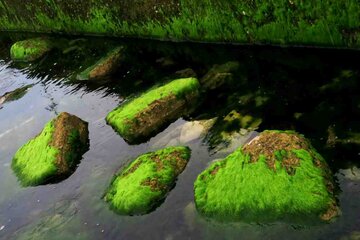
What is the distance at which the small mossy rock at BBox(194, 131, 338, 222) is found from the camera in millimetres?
9805

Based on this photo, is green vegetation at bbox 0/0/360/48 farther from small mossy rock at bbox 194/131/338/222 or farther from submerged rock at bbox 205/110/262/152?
small mossy rock at bbox 194/131/338/222

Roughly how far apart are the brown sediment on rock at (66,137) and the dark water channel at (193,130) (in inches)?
16.4

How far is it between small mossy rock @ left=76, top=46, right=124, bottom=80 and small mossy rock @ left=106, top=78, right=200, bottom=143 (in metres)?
5.04

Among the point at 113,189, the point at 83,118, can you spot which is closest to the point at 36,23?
the point at 83,118

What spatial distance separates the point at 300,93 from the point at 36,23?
75.7ft

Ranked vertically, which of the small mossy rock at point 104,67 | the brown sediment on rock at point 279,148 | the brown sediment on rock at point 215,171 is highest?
the brown sediment on rock at point 279,148

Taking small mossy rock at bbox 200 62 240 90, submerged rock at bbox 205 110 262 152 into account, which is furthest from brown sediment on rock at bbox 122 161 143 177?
small mossy rock at bbox 200 62 240 90

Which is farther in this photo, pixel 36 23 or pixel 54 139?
pixel 36 23

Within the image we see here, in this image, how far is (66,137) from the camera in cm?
1580

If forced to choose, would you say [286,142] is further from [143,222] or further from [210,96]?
[210,96]

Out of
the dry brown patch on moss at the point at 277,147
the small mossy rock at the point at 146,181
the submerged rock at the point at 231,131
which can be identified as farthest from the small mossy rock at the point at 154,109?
the dry brown patch on moss at the point at 277,147

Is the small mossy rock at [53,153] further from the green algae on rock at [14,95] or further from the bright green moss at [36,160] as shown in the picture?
Answer: the green algae on rock at [14,95]

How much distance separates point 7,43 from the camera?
111ft

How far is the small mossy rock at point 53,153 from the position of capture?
14.7 m
